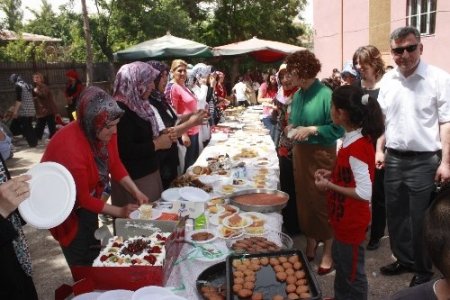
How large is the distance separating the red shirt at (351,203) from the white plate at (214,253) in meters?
0.73

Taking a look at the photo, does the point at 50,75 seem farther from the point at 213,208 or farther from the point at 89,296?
the point at 89,296

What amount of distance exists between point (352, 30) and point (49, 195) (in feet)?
50.7

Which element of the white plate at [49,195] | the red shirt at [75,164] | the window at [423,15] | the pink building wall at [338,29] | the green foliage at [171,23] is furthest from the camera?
the green foliage at [171,23]

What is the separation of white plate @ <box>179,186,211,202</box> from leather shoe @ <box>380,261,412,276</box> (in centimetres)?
154

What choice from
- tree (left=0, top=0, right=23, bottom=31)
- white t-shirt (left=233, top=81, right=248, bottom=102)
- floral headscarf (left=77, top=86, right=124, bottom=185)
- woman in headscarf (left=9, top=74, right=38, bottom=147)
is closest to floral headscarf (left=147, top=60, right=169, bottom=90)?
floral headscarf (left=77, top=86, right=124, bottom=185)

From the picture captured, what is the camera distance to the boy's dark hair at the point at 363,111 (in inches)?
81.7

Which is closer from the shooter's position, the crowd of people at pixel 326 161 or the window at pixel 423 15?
the crowd of people at pixel 326 161

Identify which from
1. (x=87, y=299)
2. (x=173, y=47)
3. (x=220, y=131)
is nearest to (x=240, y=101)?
(x=173, y=47)

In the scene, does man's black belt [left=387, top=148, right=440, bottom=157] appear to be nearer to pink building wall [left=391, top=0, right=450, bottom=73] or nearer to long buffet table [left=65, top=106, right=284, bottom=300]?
long buffet table [left=65, top=106, right=284, bottom=300]

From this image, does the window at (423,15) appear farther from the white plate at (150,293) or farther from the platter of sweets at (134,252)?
the white plate at (150,293)

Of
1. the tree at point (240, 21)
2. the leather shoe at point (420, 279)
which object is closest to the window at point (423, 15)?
the tree at point (240, 21)

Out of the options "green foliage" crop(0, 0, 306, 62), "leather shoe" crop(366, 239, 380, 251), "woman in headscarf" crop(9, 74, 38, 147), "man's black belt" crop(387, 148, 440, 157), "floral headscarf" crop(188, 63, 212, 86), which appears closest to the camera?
"man's black belt" crop(387, 148, 440, 157)

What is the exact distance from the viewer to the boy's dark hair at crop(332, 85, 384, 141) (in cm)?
208

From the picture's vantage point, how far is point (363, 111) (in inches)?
82.3
